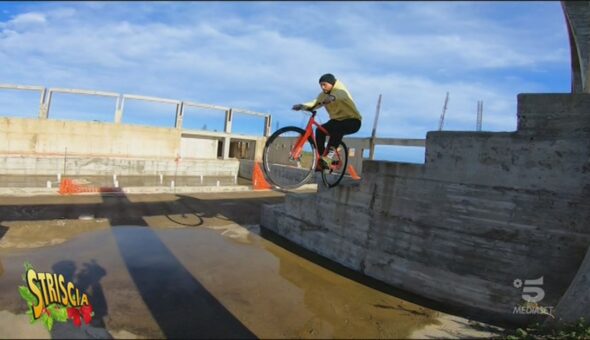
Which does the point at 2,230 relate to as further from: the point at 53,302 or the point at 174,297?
the point at 174,297

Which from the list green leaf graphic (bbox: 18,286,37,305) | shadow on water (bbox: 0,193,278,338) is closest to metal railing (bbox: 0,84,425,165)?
shadow on water (bbox: 0,193,278,338)

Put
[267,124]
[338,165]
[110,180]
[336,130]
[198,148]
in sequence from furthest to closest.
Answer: [267,124] < [198,148] < [110,180] < [338,165] < [336,130]

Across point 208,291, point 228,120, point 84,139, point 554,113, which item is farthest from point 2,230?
point 228,120

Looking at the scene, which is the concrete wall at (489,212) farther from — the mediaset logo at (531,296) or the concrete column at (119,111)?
the concrete column at (119,111)

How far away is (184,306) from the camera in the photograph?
637 cm

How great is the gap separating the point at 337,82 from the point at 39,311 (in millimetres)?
6327

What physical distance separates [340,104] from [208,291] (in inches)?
175

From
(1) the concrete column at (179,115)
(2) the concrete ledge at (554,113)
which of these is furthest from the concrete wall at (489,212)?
(1) the concrete column at (179,115)

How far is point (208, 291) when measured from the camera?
7070 mm

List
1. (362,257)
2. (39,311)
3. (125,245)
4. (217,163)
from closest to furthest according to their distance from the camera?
(39,311) < (362,257) < (125,245) < (217,163)

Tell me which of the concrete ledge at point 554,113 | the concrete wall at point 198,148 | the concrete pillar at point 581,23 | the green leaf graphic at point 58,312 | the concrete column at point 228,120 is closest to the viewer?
the green leaf graphic at point 58,312

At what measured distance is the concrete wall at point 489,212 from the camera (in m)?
6.27

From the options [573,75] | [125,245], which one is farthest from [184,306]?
[573,75]

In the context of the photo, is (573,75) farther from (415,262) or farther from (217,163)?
(217,163)
